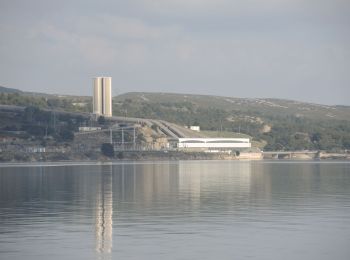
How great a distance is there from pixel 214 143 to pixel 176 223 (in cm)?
14608

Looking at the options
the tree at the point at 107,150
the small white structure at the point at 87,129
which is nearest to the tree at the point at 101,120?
the small white structure at the point at 87,129

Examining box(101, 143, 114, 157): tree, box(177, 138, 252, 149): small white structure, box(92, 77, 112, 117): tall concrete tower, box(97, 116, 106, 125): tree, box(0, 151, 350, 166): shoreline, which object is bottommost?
box(0, 151, 350, 166): shoreline

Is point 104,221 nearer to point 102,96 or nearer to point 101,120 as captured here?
point 101,120

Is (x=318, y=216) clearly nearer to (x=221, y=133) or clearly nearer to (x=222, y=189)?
(x=222, y=189)

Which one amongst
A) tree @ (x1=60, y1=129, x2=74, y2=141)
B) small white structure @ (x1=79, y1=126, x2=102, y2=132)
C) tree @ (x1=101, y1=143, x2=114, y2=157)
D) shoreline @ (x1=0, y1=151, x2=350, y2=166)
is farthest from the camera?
small white structure @ (x1=79, y1=126, x2=102, y2=132)

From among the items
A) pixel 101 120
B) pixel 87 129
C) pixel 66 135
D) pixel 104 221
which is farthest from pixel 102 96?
pixel 104 221

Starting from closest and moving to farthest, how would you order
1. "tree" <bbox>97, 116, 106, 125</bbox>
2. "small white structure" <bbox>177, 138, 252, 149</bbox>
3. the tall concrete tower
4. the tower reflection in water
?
1. the tower reflection in water
2. "small white structure" <bbox>177, 138, 252, 149</bbox>
3. "tree" <bbox>97, 116, 106, 125</bbox>
4. the tall concrete tower

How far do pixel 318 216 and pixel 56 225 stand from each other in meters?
11.2

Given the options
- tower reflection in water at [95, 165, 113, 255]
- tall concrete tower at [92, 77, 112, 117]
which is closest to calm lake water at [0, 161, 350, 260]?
tower reflection in water at [95, 165, 113, 255]

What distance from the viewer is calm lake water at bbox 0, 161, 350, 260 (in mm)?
26766

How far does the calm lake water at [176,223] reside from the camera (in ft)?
87.8

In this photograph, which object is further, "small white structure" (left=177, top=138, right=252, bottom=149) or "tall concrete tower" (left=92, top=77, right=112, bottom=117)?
"tall concrete tower" (left=92, top=77, right=112, bottom=117)

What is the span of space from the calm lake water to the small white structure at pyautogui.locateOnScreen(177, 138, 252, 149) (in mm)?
120515

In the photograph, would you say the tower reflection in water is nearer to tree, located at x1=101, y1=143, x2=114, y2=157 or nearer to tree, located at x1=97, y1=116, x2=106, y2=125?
tree, located at x1=101, y1=143, x2=114, y2=157
